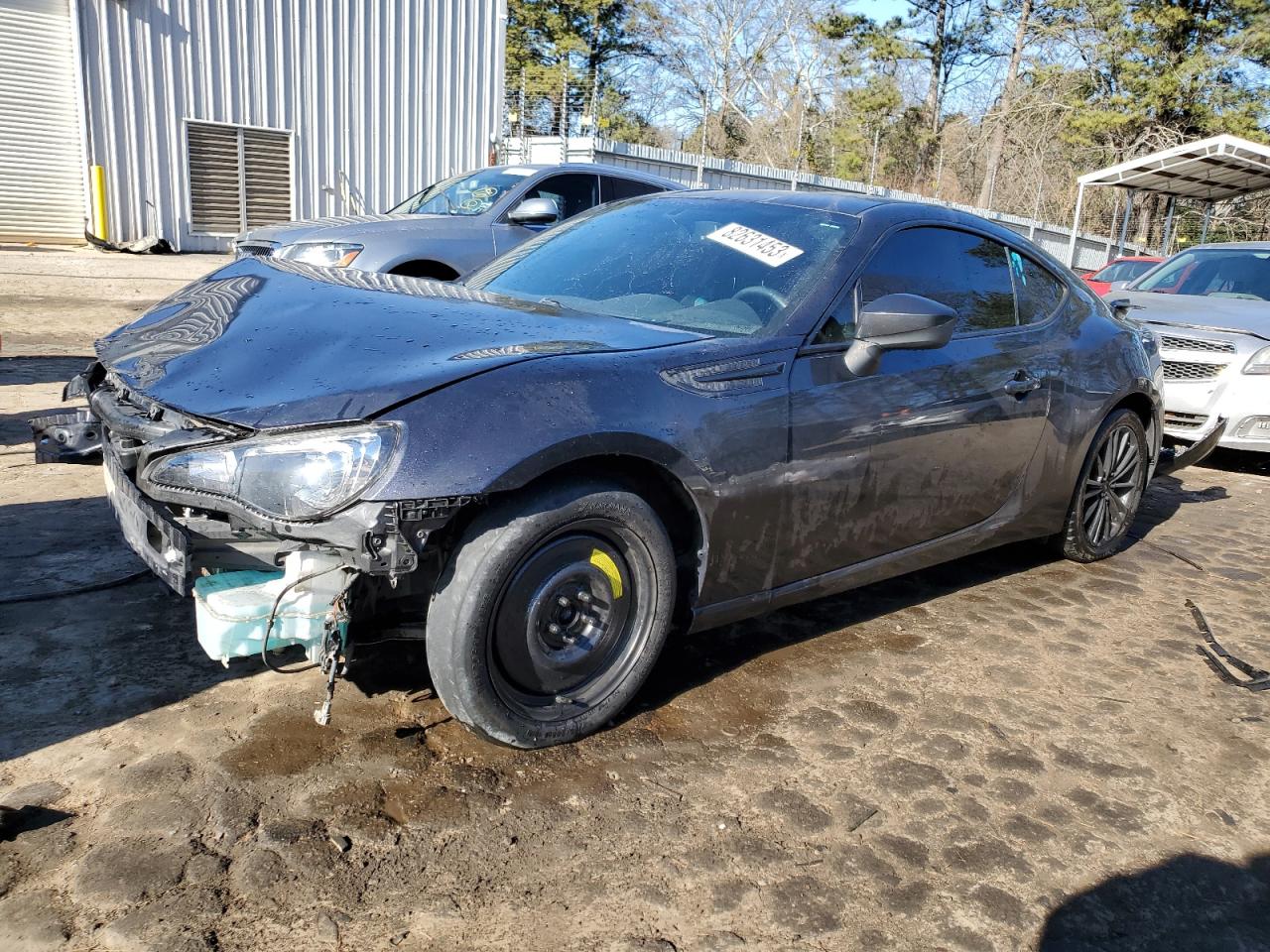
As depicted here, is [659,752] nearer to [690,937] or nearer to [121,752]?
[690,937]

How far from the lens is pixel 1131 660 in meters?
3.79

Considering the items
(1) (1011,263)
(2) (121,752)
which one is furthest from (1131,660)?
(2) (121,752)

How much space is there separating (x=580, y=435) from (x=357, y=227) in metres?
6.10

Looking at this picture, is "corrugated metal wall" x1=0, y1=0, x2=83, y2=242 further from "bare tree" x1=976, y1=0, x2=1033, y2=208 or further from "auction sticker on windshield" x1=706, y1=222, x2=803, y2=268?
"bare tree" x1=976, y1=0, x2=1033, y2=208

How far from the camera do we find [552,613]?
270 centimetres

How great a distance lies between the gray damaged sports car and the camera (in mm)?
2432

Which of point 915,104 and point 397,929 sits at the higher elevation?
point 915,104

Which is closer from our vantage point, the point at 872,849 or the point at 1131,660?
the point at 872,849

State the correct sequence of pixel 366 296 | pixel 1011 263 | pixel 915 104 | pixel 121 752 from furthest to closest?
pixel 915 104 < pixel 1011 263 < pixel 366 296 < pixel 121 752

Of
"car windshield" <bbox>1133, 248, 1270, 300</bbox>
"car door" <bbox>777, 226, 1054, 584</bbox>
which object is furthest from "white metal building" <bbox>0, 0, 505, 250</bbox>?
"car door" <bbox>777, 226, 1054, 584</bbox>

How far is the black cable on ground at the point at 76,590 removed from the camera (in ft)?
11.3

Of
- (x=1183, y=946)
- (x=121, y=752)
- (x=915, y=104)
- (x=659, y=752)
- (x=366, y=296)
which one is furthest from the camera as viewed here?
(x=915, y=104)

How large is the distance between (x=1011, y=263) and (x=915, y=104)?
126 ft

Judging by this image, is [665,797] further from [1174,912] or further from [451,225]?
[451,225]
